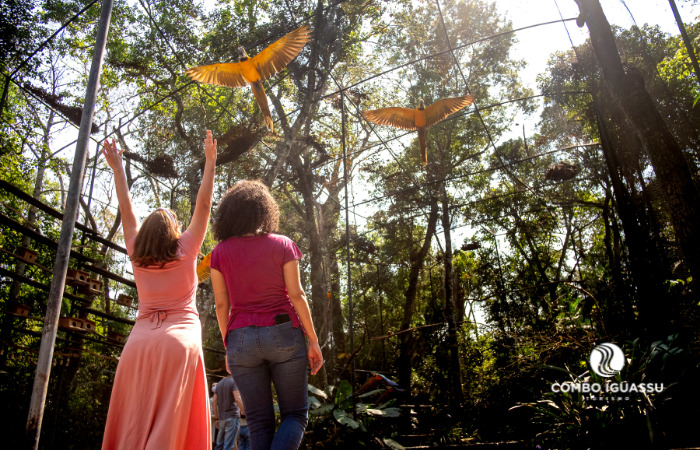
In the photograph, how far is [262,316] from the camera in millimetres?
1545

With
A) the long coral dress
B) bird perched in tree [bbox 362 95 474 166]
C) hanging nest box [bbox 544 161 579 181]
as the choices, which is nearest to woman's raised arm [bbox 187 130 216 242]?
the long coral dress

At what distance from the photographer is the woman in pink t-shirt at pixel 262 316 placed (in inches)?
59.2

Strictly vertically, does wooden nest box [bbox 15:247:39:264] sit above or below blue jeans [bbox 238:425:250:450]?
above

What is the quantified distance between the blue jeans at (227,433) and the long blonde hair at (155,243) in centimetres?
346

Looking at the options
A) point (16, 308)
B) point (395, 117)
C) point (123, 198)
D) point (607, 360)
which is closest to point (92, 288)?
point (16, 308)

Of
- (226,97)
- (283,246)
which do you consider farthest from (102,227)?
(283,246)

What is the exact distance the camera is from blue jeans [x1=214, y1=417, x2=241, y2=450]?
4203 mm

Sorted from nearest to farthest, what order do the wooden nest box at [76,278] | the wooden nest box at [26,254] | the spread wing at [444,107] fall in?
the wooden nest box at [26,254], the wooden nest box at [76,278], the spread wing at [444,107]

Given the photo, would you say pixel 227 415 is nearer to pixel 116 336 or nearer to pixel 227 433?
pixel 227 433

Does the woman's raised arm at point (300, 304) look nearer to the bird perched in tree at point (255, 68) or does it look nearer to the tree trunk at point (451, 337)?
the bird perched in tree at point (255, 68)

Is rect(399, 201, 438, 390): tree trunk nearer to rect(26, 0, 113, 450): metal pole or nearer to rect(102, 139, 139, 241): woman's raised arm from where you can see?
rect(26, 0, 113, 450): metal pole

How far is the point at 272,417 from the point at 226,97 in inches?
350

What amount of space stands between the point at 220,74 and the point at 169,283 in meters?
4.02

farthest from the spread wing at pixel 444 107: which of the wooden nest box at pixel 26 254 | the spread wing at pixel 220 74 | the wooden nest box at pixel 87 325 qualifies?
the wooden nest box at pixel 87 325
